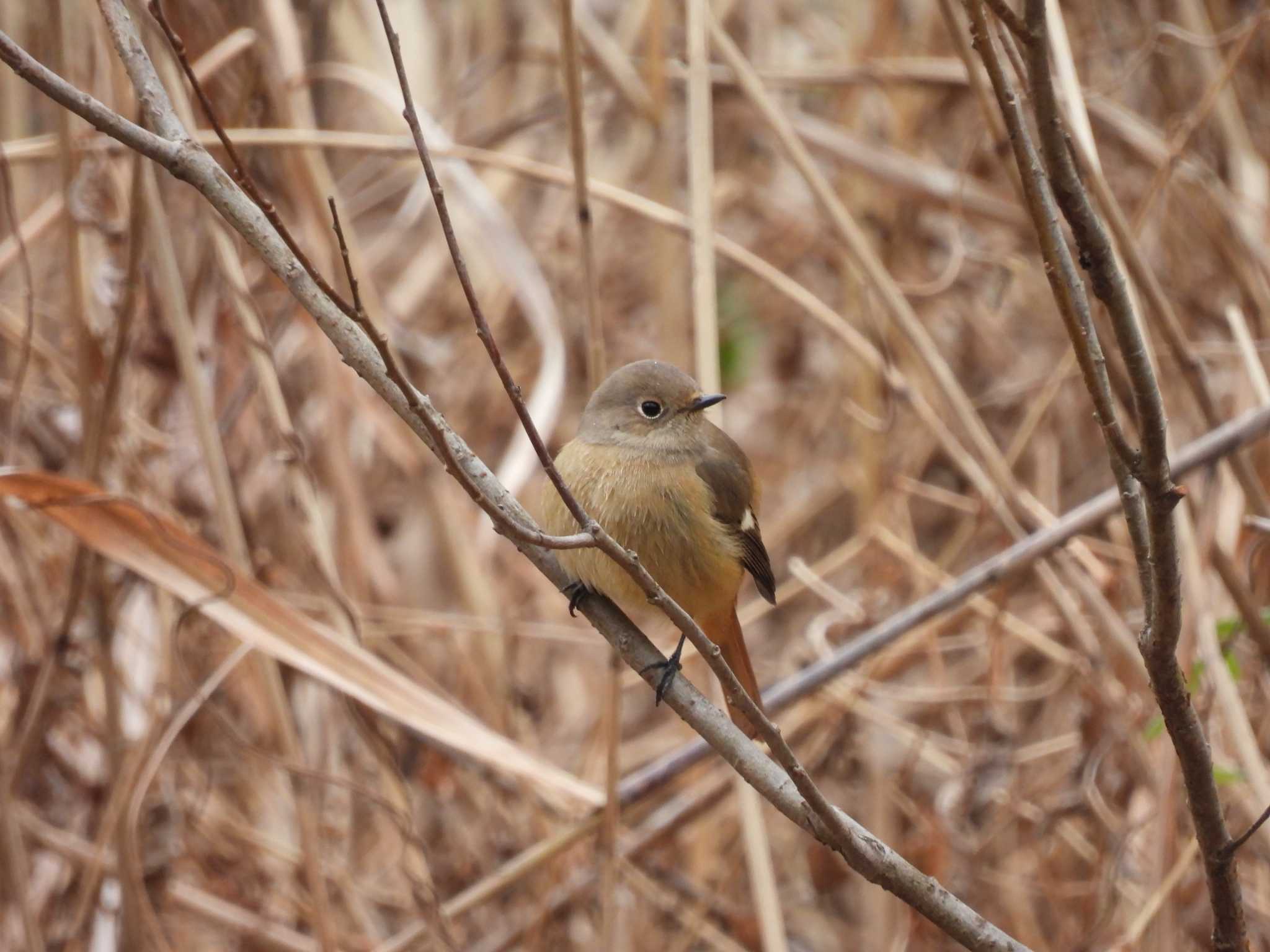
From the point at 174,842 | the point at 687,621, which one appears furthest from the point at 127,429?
the point at 687,621

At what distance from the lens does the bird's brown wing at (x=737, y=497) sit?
8.50 ft

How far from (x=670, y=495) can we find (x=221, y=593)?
85 centimetres

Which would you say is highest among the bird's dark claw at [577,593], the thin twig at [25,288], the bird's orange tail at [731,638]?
the thin twig at [25,288]

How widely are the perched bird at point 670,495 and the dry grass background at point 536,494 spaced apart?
0.22 metres

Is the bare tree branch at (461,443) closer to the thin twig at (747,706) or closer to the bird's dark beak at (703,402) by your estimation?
the thin twig at (747,706)

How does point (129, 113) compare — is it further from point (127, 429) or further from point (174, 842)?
point (174, 842)

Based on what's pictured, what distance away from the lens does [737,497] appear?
2.64 m

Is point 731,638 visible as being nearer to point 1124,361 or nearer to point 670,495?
point 670,495

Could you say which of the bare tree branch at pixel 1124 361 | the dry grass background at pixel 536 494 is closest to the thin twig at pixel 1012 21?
the bare tree branch at pixel 1124 361

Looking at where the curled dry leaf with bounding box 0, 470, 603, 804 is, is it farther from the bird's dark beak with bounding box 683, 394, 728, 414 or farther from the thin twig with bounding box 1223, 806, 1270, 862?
the thin twig with bounding box 1223, 806, 1270, 862

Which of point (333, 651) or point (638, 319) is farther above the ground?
point (638, 319)

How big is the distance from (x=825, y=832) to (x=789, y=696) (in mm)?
1137

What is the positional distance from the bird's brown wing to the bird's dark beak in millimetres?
102

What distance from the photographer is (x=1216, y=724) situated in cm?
298
